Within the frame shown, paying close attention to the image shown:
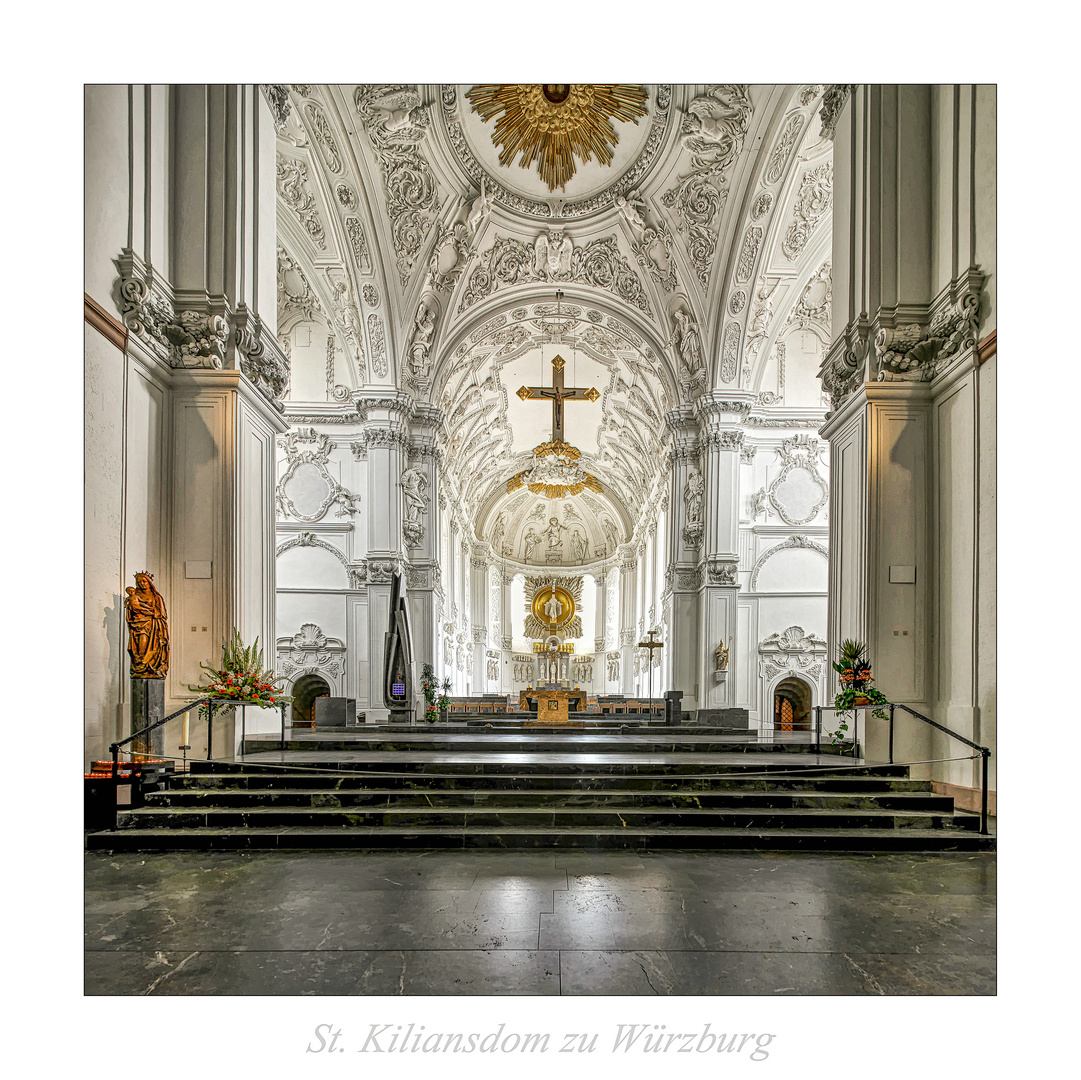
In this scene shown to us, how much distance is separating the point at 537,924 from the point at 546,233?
61.4 feet

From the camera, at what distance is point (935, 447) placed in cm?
870

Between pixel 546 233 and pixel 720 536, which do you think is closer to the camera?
pixel 720 536

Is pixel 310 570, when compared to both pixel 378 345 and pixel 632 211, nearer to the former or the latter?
pixel 378 345

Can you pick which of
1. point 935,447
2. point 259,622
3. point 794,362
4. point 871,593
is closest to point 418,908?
point 259,622

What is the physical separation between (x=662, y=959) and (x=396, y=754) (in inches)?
210

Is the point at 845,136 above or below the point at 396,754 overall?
above

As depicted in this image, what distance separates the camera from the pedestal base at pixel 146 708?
7160 millimetres

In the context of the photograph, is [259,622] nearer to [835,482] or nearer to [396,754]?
[396,754]

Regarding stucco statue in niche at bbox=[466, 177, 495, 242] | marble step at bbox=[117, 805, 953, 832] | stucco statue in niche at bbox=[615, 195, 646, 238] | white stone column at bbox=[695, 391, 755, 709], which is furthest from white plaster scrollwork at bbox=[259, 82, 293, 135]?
white stone column at bbox=[695, 391, 755, 709]

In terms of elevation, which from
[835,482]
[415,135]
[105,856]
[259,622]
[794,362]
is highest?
[415,135]

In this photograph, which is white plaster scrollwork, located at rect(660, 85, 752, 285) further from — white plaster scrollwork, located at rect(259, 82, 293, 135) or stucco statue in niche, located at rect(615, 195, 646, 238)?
white plaster scrollwork, located at rect(259, 82, 293, 135)

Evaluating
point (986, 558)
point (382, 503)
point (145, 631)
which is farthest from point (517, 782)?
point (382, 503)

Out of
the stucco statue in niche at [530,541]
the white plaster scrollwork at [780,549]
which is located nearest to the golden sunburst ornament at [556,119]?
the white plaster scrollwork at [780,549]

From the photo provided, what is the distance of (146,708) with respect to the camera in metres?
7.21
